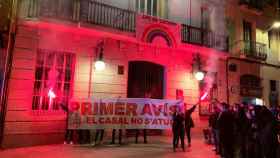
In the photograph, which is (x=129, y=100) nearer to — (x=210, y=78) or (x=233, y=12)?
(x=210, y=78)

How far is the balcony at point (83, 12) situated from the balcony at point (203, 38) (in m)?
3.16

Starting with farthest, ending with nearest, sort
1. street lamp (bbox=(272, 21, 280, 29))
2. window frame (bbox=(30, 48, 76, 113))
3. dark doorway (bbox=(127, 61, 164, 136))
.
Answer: street lamp (bbox=(272, 21, 280, 29)) < dark doorway (bbox=(127, 61, 164, 136)) < window frame (bbox=(30, 48, 76, 113))

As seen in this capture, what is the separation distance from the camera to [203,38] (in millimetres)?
14633

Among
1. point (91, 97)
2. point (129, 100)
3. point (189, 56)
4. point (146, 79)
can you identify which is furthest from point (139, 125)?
point (189, 56)

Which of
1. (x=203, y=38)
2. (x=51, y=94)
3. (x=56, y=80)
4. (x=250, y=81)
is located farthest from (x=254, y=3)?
(x=51, y=94)

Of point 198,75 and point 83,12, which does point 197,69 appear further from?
point 83,12

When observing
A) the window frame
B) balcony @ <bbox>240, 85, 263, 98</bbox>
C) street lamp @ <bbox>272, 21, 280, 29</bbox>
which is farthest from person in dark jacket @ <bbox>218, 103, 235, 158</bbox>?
street lamp @ <bbox>272, 21, 280, 29</bbox>

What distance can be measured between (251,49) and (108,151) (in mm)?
11790

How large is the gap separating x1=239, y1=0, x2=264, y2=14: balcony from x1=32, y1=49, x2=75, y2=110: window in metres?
11.2

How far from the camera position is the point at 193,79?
14164mm

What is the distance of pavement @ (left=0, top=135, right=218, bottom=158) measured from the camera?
811cm

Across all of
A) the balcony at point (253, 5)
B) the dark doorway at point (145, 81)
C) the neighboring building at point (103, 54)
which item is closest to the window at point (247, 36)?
the balcony at point (253, 5)

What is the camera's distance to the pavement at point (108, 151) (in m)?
8.11

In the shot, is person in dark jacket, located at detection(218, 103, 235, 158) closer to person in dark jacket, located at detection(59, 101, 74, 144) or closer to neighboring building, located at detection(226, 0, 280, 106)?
person in dark jacket, located at detection(59, 101, 74, 144)
